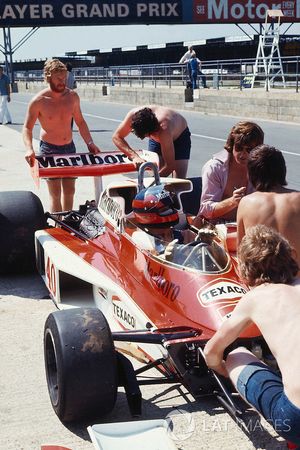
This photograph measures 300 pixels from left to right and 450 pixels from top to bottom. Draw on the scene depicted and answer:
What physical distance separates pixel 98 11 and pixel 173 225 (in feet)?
105

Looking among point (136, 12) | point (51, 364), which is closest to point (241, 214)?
point (51, 364)

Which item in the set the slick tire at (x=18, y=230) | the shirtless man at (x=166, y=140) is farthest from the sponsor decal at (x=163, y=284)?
the slick tire at (x=18, y=230)

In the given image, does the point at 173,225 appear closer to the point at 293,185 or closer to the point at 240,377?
the point at 240,377

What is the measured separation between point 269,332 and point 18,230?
3.48m

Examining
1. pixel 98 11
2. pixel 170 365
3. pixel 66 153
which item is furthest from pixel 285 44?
pixel 170 365

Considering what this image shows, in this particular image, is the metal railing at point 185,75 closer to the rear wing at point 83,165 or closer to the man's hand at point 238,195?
the rear wing at point 83,165

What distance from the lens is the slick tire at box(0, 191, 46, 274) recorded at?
6.12 meters

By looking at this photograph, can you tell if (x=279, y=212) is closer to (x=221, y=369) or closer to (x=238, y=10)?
(x=221, y=369)

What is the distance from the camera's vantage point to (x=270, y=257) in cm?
325

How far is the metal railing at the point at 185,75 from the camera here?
24719mm

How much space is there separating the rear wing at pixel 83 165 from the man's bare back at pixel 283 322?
314 cm

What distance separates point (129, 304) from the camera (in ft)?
14.2

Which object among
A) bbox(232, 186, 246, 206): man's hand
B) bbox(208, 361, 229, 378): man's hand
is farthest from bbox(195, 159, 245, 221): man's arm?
bbox(208, 361, 229, 378): man's hand

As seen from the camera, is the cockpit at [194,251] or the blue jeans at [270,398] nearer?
the blue jeans at [270,398]
